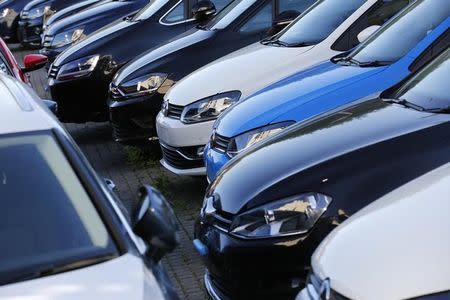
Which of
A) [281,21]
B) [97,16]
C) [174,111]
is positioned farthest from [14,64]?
[97,16]

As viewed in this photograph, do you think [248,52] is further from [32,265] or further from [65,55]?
[32,265]

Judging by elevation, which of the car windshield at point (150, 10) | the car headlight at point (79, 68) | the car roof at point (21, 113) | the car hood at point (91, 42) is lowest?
the car headlight at point (79, 68)

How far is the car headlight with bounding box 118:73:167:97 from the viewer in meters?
10.1

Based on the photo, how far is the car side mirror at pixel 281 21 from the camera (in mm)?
9938

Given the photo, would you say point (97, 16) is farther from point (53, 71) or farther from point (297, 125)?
point (297, 125)

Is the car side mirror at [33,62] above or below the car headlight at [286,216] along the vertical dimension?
below

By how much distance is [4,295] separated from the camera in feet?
11.6

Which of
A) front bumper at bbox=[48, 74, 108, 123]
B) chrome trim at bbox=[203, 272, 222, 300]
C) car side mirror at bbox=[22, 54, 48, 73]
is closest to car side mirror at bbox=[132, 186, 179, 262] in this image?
chrome trim at bbox=[203, 272, 222, 300]

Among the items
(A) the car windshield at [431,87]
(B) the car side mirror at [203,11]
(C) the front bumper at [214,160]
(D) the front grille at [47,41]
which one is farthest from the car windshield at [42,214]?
(D) the front grille at [47,41]

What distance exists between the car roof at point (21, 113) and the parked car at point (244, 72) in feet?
12.2

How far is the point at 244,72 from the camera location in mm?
8742

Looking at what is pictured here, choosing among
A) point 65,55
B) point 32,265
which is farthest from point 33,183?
point 65,55

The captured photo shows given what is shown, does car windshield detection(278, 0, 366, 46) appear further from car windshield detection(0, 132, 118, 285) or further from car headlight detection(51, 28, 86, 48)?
car headlight detection(51, 28, 86, 48)

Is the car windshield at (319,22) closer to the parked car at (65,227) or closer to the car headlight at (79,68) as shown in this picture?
the car headlight at (79,68)
